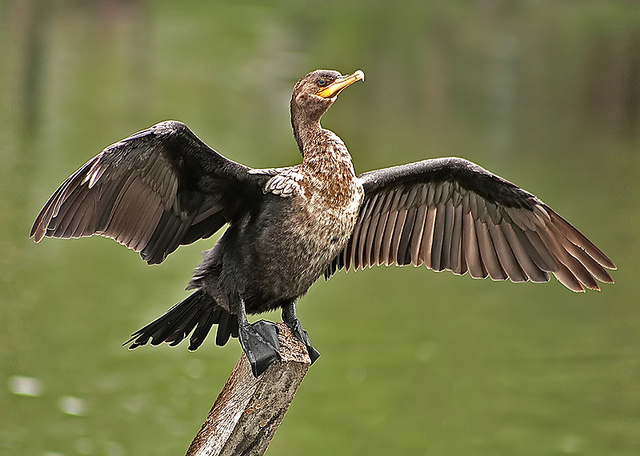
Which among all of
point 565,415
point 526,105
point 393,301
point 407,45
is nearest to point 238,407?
point 565,415

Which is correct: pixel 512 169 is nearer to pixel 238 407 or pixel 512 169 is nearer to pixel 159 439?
pixel 159 439

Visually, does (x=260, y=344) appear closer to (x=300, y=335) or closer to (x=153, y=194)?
(x=300, y=335)

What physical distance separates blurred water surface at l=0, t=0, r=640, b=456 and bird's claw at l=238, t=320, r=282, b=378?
403cm

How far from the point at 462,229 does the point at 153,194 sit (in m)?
1.59

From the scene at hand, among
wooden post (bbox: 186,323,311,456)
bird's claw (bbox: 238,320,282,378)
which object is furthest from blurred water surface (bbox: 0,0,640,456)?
wooden post (bbox: 186,323,311,456)

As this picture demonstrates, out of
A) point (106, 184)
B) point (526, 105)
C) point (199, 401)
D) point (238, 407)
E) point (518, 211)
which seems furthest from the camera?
point (526, 105)

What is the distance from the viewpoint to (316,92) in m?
4.48

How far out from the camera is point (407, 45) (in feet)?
93.5

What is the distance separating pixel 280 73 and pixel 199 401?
1687 centimetres

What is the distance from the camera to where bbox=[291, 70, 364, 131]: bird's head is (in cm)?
446

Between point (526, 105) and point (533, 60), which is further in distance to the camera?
point (533, 60)

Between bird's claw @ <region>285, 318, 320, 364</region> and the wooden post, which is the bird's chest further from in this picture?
the wooden post

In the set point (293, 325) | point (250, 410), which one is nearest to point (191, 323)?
point (293, 325)

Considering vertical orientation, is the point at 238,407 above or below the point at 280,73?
below
